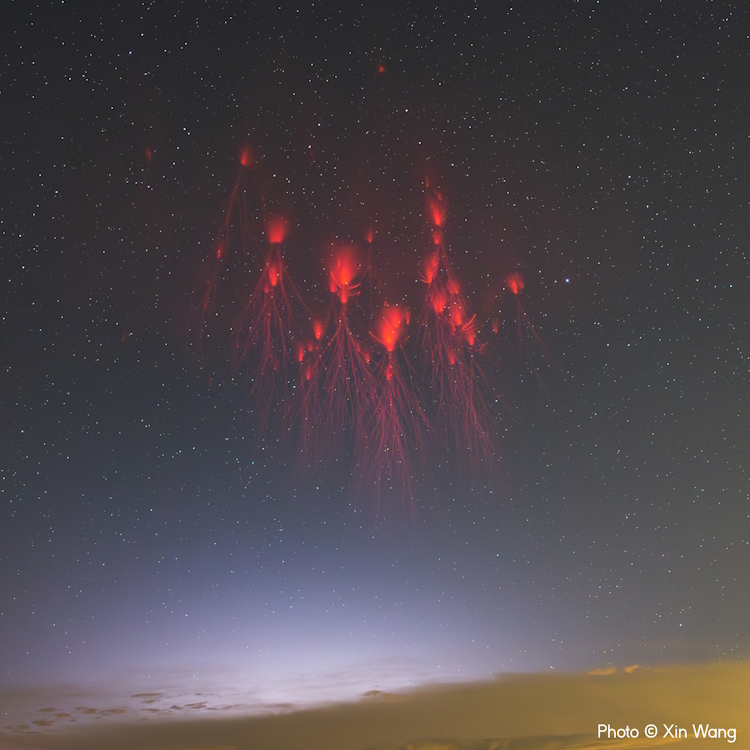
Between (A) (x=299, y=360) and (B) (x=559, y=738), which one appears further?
(B) (x=559, y=738)

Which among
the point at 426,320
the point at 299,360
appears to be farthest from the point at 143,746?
the point at 426,320

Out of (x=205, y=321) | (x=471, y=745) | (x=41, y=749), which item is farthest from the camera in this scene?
(x=471, y=745)

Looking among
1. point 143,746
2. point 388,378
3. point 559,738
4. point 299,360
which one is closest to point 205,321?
point 299,360

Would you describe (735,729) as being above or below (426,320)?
below

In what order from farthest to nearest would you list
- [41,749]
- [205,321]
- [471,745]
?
[471,745] < [41,749] < [205,321]

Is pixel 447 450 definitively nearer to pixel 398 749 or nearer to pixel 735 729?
pixel 398 749

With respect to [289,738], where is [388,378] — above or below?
above

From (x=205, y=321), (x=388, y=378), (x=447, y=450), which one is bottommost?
(x=447, y=450)

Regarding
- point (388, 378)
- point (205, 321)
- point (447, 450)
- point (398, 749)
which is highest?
point (205, 321)

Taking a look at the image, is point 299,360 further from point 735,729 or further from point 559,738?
point 735,729
